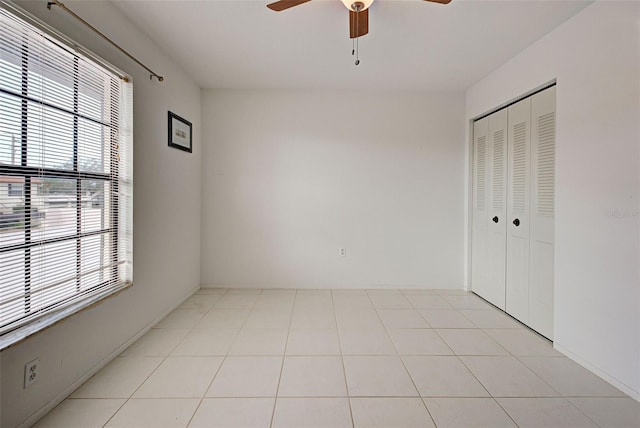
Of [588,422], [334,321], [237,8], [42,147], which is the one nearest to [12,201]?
[42,147]

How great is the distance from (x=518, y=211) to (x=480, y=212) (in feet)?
2.07

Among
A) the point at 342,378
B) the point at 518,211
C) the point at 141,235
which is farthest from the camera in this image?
the point at 518,211

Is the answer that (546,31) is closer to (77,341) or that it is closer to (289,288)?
(289,288)

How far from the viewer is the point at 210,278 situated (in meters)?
3.59

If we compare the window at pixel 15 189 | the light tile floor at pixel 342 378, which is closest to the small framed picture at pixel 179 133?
the window at pixel 15 189

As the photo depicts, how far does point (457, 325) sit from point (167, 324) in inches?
103

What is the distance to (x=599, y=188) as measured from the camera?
1858 millimetres

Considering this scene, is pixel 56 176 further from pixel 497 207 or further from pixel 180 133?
pixel 497 207

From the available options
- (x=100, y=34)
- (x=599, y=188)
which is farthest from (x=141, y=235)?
(x=599, y=188)

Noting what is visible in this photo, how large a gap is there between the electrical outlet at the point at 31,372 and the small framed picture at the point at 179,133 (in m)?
1.92

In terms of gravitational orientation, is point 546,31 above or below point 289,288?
above

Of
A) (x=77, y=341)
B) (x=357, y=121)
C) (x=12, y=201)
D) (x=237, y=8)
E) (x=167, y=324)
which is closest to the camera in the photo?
(x=12, y=201)

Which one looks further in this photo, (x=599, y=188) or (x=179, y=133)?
(x=179, y=133)

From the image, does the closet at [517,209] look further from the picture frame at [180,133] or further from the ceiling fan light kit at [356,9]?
the picture frame at [180,133]
